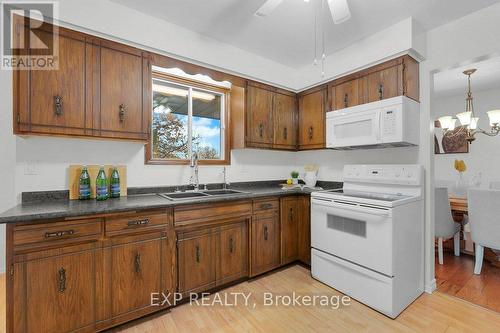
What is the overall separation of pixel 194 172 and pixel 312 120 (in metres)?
1.68

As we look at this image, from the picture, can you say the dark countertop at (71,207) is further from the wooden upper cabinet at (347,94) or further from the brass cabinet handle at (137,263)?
the wooden upper cabinet at (347,94)

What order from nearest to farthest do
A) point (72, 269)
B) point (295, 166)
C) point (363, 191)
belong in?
1. point (72, 269)
2. point (363, 191)
3. point (295, 166)

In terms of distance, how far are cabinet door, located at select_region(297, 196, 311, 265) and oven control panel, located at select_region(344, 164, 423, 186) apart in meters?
0.57

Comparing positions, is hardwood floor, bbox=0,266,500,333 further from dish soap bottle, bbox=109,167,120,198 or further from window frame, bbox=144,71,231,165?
window frame, bbox=144,71,231,165

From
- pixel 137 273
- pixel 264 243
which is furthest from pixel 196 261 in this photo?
pixel 264 243

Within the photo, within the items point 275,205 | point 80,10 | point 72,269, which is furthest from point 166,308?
point 80,10

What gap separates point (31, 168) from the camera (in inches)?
71.8

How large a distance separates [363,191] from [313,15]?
73.5 inches

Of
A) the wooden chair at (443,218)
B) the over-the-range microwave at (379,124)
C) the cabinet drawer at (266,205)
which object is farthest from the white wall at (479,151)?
the cabinet drawer at (266,205)

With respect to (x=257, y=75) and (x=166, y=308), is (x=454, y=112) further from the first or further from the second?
(x=166, y=308)

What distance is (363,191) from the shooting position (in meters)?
2.56

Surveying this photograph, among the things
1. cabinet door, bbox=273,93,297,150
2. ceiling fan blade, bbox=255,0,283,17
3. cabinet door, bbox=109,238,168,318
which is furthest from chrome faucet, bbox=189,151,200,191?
ceiling fan blade, bbox=255,0,283,17

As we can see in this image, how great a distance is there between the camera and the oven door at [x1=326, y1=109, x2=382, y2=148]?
221 centimetres

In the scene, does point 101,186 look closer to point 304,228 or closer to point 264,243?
point 264,243
